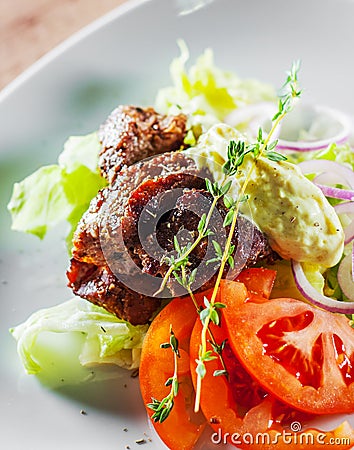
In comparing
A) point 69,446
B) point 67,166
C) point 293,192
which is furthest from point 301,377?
point 67,166

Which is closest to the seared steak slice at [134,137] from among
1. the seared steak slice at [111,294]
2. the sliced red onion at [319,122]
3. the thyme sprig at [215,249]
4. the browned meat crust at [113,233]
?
the browned meat crust at [113,233]

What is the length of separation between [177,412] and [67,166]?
1692 millimetres

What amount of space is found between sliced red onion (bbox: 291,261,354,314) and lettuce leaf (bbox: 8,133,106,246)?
4.28 ft

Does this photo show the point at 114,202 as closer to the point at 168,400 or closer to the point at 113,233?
the point at 113,233

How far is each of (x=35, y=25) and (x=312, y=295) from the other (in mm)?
3467

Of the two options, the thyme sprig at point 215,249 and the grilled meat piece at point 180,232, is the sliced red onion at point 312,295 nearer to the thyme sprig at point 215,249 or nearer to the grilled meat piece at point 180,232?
the grilled meat piece at point 180,232

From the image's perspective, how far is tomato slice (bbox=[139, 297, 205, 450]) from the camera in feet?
10.5

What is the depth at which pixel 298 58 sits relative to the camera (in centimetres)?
507

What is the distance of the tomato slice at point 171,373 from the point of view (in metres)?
3.20

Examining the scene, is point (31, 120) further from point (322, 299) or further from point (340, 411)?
point (340, 411)

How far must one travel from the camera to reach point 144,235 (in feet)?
11.0
